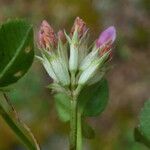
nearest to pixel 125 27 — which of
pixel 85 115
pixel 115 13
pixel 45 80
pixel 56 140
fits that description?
pixel 115 13

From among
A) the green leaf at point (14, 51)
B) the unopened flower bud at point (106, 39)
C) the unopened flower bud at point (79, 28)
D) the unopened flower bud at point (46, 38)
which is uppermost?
the green leaf at point (14, 51)

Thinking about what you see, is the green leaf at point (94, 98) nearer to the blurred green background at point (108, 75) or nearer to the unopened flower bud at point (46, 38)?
the unopened flower bud at point (46, 38)

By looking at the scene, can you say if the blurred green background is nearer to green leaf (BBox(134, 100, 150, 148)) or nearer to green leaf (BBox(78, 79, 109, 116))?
green leaf (BBox(78, 79, 109, 116))

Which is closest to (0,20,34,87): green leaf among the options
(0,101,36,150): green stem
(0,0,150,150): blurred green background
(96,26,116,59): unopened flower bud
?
(0,101,36,150): green stem

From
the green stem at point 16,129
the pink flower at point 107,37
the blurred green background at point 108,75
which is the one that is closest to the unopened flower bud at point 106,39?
the pink flower at point 107,37

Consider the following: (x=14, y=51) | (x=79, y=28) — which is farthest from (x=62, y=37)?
(x=14, y=51)

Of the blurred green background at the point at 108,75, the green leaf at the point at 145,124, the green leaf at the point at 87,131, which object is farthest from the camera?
the blurred green background at the point at 108,75

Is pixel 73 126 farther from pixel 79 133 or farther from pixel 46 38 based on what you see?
pixel 46 38
